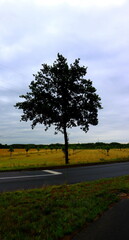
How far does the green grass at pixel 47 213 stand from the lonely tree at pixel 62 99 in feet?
42.2

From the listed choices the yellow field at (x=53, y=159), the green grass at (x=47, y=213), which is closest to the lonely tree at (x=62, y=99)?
the yellow field at (x=53, y=159)

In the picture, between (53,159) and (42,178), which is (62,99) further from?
(53,159)

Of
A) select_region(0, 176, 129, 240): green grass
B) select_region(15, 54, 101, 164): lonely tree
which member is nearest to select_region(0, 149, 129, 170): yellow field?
select_region(15, 54, 101, 164): lonely tree

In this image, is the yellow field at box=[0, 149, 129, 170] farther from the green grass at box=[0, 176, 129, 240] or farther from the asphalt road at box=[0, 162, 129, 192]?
the green grass at box=[0, 176, 129, 240]

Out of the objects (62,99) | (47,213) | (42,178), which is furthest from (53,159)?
(47,213)

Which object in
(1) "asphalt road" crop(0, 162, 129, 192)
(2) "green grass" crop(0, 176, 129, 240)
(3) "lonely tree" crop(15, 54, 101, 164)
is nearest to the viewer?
(2) "green grass" crop(0, 176, 129, 240)

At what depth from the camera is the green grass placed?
141 inches

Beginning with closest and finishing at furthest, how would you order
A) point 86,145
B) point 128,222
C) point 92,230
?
point 92,230 < point 128,222 < point 86,145

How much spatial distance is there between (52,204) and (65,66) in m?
16.0

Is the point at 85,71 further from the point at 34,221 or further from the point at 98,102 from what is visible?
the point at 34,221

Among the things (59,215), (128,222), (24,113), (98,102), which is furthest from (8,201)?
(98,102)

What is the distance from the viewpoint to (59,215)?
443 cm

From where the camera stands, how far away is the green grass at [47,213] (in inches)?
141

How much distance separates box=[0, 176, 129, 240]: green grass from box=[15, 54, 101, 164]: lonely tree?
1286 centimetres
